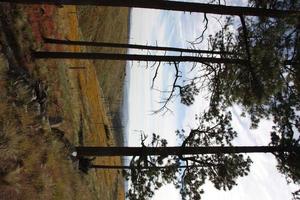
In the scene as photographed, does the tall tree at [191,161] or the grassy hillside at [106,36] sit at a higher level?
the grassy hillside at [106,36]

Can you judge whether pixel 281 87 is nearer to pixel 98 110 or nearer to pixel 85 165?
pixel 85 165

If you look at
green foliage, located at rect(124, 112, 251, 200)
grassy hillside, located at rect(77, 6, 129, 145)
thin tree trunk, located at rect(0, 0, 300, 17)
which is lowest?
green foliage, located at rect(124, 112, 251, 200)

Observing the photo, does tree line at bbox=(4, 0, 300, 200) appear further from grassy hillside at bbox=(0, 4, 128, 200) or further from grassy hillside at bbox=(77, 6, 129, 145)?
grassy hillside at bbox=(77, 6, 129, 145)

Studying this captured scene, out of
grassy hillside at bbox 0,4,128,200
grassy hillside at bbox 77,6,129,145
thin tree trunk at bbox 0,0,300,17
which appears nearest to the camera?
grassy hillside at bbox 0,4,128,200

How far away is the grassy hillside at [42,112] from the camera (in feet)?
38.7

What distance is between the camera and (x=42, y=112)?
16219mm

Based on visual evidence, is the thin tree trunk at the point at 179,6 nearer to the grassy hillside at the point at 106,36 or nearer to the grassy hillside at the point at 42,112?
the grassy hillside at the point at 42,112

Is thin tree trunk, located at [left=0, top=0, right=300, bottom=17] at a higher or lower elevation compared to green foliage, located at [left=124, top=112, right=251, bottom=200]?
higher

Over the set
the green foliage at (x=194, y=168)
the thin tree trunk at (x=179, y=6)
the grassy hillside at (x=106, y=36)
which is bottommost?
the green foliage at (x=194, y=168)

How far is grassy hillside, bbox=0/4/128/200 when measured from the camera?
38.7ft

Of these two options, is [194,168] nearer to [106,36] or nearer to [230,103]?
[230,103]

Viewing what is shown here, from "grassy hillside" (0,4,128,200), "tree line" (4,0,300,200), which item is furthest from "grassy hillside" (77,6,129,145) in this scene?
"tree line" (4,0,300,200)

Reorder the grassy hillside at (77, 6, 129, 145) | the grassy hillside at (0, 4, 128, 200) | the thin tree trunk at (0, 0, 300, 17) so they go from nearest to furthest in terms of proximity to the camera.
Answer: the grassy hillside at (0, 4, 128, 200), the thin tree trunk at (0, 0, 300, 17), the grassy hillside at (77, 6, 129, 145)

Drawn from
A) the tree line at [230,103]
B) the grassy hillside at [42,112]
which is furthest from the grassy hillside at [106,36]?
the tree line at [230,103]
